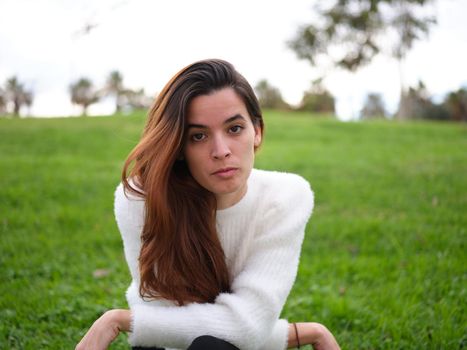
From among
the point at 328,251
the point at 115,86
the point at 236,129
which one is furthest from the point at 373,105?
the point at 236,129

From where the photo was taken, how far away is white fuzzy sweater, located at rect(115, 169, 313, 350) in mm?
1834

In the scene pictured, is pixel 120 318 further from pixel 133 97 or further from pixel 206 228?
pixel 133 97

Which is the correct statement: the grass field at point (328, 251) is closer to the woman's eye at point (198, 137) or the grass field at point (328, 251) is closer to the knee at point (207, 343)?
the knee at point (207, 343)

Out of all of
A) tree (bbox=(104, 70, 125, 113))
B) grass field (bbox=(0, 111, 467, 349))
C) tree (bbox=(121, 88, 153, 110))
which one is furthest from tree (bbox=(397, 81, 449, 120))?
tree (bbox=(104, 70, 125, 113))

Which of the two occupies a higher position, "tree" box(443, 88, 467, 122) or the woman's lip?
"tree" box(443, 88, 467, 122)

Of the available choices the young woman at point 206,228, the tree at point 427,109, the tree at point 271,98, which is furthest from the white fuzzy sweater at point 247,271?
the tree at point 271,98

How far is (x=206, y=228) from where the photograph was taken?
2078 mm

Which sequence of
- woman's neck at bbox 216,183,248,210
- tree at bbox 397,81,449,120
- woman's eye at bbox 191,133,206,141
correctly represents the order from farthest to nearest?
1. tree at bbox 397,81,449,120
2. woman's neck at bbox 216,183,248,210
3. woman's eye at bbox 191,133,206,141

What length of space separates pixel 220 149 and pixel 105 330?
3.11ft

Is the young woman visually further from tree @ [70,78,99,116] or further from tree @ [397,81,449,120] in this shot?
tree @ [70,78,99,116]

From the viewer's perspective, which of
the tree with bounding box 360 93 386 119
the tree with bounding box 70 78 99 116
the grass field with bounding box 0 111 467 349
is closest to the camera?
the grass field with bounding box 0 111 467 349

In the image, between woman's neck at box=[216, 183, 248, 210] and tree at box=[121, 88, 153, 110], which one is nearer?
woman's neck at box=[216, 183, 248, 210]

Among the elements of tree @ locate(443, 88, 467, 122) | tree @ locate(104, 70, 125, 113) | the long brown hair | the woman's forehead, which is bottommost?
the long brown hair

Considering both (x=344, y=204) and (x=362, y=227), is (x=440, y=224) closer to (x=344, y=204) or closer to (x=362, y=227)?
(x=362, y=227)
